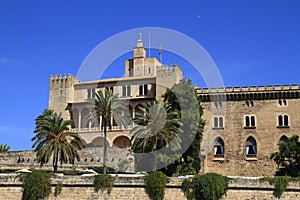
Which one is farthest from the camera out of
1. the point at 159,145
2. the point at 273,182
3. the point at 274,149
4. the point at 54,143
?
the point at 274,149

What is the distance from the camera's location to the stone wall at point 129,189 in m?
32.3

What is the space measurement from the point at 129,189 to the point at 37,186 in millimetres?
6352

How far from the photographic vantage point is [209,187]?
31578 mm

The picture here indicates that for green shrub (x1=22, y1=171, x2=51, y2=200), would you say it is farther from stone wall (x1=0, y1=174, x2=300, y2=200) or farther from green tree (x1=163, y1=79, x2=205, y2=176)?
green tree (x1=163, y1=79, x2=205, y2=176)

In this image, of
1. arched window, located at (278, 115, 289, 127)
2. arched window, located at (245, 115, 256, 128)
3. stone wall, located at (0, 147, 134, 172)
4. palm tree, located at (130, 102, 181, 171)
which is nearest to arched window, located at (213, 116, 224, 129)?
arched window, located at (245, 115, 256, 128)

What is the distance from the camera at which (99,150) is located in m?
54.8

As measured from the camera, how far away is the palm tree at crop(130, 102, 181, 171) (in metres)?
42.3

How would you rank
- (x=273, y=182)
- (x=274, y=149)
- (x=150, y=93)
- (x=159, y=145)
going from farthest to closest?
(x=150, y=93), (x=274, y=149), (x=159, y=145), (x=273, y=182)

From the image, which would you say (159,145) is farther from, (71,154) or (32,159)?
Answer: (32,159)

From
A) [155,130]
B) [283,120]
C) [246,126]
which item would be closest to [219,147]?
[246,126]

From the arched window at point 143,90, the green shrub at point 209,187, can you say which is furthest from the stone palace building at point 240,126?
the green shrub at point 209,187

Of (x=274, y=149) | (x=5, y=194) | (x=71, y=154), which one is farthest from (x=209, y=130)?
(x=5, y=194)

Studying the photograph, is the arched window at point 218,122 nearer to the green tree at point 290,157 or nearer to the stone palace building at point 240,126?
the stone palace building at point 240,126

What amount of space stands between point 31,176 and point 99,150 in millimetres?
21218
